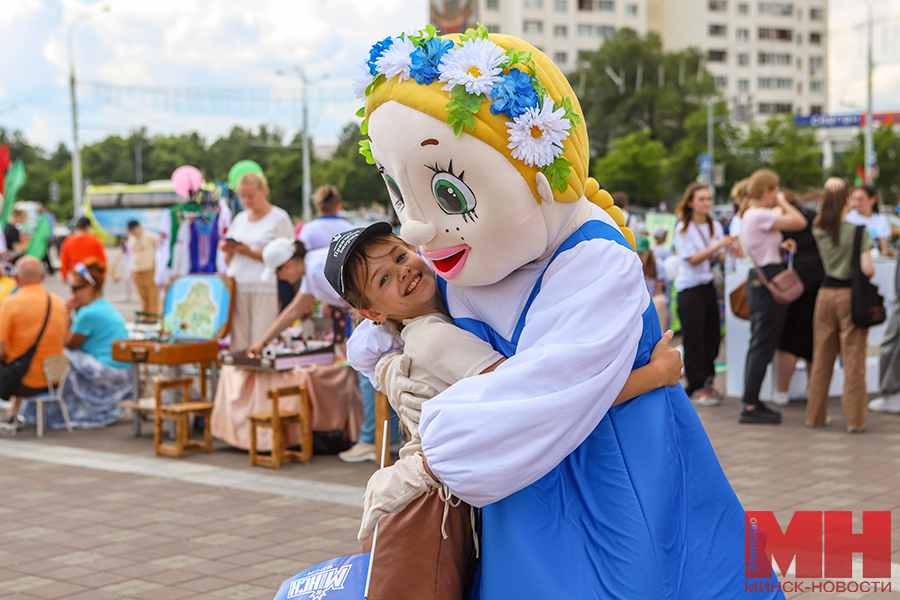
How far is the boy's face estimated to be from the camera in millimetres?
2273

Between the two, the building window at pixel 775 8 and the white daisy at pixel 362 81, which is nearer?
the white daisy at pixel 362 81

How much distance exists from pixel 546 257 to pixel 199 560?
3.00m

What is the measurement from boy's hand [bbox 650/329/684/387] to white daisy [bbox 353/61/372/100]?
950 millimetres

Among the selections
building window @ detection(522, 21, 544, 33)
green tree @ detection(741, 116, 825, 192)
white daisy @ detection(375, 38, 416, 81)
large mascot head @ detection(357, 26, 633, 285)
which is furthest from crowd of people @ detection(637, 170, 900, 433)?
building window @ detection(522, 21, 544, 33)

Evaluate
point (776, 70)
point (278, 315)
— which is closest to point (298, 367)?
point (278, 315)

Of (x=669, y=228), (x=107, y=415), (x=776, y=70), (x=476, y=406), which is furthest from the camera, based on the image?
(x=776, y=70)

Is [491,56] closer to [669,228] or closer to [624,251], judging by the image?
[624,251]

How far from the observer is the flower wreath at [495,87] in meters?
2.04

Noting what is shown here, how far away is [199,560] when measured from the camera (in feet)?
14.6

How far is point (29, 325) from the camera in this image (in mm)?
7324

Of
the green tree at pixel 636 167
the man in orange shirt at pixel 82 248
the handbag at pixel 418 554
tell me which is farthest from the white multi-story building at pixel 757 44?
the handbag at pixel 418 554

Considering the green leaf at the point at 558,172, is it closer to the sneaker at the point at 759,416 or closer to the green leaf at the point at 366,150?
the green leaf at the point at 366,150

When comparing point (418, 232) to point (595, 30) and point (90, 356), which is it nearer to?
point (90, 356)

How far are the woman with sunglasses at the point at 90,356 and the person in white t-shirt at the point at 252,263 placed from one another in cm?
128
